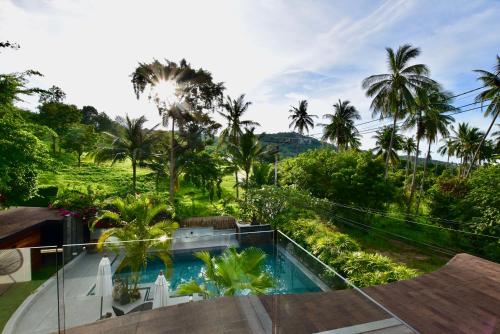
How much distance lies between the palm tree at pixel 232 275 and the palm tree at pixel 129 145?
442 inches

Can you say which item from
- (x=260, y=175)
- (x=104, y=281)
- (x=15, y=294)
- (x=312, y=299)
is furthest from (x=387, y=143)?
(x=15, y=294)

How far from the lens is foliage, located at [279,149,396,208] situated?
1592cm

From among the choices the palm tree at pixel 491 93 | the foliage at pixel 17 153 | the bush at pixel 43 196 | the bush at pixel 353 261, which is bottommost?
the bush at pixel 353 261

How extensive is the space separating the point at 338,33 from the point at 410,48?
45.1 ft

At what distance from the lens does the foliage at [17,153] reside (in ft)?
19.9

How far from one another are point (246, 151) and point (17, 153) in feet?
39.0

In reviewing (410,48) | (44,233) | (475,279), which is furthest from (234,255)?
(410,48)

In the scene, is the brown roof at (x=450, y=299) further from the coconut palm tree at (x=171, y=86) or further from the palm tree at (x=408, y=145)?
the palm tree at (x=408, y=145)

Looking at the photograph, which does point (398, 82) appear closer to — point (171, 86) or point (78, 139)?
point (171, 86)

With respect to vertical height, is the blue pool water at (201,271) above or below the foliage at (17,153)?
below

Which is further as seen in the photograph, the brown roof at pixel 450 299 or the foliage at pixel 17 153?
the foliage at pixel 17 153

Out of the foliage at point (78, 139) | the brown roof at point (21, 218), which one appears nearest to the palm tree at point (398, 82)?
the brown roof at point (21, 218)

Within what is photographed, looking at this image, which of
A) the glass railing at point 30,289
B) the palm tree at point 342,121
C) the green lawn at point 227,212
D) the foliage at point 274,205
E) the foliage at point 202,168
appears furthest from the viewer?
the palm tree at point 342,121

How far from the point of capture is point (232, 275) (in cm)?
416
